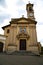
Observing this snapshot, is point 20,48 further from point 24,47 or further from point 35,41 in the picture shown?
point 35,41

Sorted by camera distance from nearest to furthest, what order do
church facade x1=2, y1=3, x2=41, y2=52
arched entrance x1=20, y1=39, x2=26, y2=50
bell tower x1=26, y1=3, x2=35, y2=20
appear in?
church facade x1=2, y1=3, x2=41, y2=52 → arched entrance x1=20, y1=39, x2=26, y2=50 → bell tower x1=26, y1=3, x2=35, y2=20

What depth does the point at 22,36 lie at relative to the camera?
1054 inches

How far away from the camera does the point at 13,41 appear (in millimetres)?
26156

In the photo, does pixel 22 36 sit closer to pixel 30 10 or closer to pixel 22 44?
pixel 22 44

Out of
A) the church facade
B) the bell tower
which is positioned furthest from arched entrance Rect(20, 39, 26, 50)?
the bell tower

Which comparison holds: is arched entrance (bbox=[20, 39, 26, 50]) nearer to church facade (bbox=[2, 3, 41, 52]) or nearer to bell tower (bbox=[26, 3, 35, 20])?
church facade (bbox=[2, 3, 41, 52])

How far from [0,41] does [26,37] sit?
17.7 ft

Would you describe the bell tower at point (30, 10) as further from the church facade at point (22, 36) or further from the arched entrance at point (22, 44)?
the arched entrance at point (22, 44)

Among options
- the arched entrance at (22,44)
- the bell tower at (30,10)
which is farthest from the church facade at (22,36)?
the bell tower at (30,10)

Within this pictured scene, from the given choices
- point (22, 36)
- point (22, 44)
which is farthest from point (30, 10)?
point (22, 44)

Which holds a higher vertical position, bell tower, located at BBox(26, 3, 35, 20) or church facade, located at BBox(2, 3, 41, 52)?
bell tower, located at BBox(26, 3, 35, 20)

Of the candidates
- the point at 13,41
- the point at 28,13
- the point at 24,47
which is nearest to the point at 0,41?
the point at 13,41

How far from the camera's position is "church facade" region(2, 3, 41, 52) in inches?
1007

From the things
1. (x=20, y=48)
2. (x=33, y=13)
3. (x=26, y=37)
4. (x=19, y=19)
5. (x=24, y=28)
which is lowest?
(x=20, y=48)
